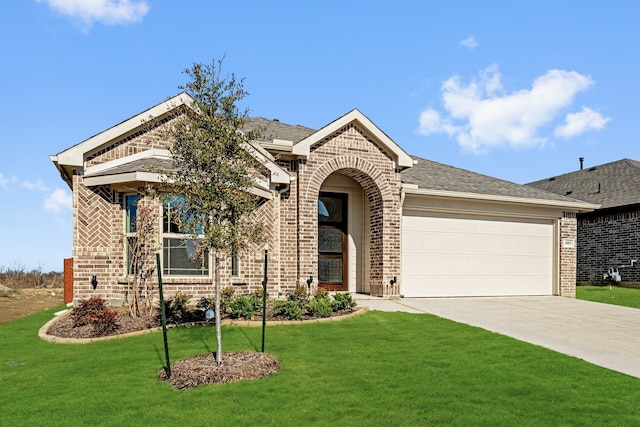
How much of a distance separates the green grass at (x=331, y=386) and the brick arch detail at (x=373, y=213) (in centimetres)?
463

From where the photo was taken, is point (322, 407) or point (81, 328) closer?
point (322, 407)

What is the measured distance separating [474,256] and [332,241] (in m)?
5.11

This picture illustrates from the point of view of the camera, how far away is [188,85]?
7.42 metres

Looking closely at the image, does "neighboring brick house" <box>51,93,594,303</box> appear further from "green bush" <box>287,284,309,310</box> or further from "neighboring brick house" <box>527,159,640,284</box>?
"neighboring brick house" <box>527,159,640,284</box>

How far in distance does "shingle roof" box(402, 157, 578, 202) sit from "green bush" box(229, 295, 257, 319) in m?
7.23

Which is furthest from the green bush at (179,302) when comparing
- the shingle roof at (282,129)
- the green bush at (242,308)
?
the shingle roof at (282,129)

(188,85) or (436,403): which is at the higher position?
(188,85)

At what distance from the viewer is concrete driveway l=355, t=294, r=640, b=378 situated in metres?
8.85

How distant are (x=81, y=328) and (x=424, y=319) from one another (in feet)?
24.4

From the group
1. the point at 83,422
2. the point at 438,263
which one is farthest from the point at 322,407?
the point at 438,263

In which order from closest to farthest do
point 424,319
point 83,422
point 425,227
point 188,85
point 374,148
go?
point 83,422
point 188,85
point 424,319
point 374,148
point 425,227

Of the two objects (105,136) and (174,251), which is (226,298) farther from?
(105,136)

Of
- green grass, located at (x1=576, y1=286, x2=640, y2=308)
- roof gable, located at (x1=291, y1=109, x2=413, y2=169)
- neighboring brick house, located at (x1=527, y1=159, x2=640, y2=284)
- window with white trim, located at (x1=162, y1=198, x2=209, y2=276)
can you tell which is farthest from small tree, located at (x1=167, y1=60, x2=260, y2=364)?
neighboring brick house, located at (x1=527, y1=159, x2=640, y2=284)

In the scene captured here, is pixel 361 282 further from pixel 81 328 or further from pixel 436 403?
pixel 436 403
